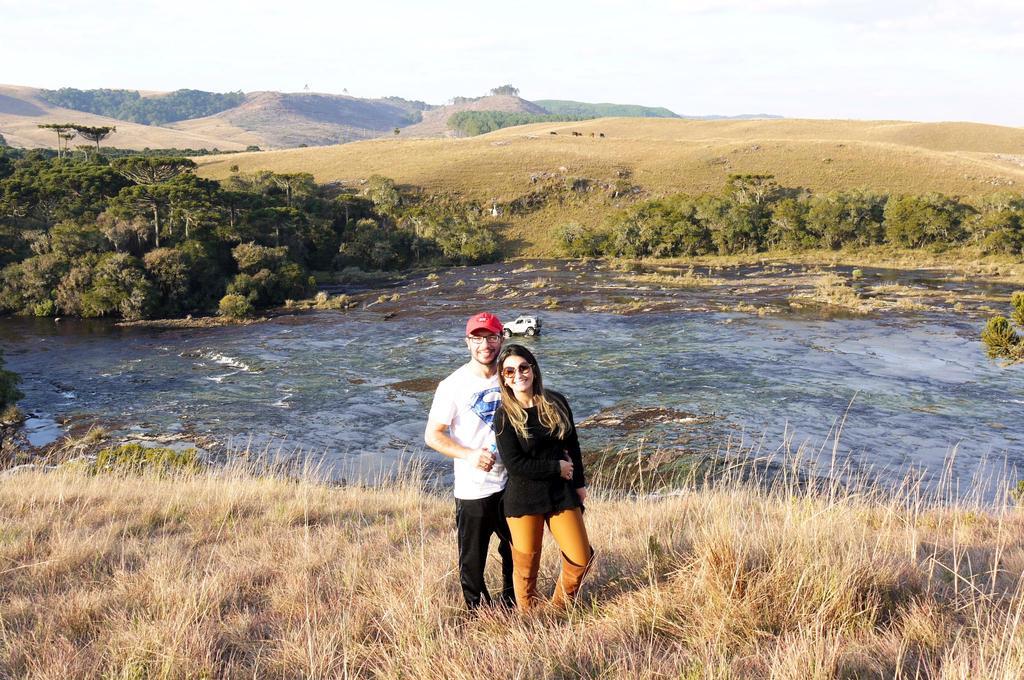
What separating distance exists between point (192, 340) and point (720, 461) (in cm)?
2777

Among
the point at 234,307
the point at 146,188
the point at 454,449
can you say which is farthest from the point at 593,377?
the point at 146,188

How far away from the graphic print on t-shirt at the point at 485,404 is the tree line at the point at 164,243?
132ft

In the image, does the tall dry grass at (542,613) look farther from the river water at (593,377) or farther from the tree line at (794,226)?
the tree line at (794,226)

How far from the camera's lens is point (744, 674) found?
11.5 feet

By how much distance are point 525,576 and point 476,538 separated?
42 centimetres

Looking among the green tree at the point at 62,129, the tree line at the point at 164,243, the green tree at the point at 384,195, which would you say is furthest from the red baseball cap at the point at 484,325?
the green tree at the point at 384,195

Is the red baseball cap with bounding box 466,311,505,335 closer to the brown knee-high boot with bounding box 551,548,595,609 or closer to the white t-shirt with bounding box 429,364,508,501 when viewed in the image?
the white t-shirt with bounding box 429,364,508,501

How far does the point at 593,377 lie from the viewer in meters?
24.9

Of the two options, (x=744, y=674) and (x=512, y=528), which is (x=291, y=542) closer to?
(x=512, y=528)

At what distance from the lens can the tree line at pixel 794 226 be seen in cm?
6059

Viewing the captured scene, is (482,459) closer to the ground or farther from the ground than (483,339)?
closer to the ground

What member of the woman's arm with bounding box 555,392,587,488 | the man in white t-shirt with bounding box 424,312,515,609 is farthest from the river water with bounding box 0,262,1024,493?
the man in white t-shirt with bounding box 424,312,515,609

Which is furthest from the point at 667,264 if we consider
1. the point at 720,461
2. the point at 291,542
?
the point at 291,542

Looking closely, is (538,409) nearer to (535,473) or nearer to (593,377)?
(535,473)
